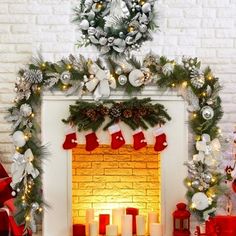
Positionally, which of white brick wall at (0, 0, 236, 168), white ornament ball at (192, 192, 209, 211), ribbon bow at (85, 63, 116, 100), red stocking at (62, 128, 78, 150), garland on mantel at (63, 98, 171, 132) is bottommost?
white ornament ball at (192, 192, 209, 211)

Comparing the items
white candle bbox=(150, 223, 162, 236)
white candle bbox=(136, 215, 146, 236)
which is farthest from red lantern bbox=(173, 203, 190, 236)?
white candle bbox=(136, 215, 146, 236)

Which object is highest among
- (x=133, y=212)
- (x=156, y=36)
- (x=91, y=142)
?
(x=156, y=36)

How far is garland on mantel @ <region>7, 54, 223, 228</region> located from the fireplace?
0.07m

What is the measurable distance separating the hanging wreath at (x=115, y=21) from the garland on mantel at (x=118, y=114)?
0.43 metres

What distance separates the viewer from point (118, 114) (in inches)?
148

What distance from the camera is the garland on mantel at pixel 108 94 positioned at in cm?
375

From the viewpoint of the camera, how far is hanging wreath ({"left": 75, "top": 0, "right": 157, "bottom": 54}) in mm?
3844

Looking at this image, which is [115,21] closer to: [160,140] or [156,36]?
[156,36]

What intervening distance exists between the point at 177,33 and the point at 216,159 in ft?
3.25

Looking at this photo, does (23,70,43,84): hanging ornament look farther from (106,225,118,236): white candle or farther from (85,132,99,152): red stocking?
(106,225,118,236): white candle

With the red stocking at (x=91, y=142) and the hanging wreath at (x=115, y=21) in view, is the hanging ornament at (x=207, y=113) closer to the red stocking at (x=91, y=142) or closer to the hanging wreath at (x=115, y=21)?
the hanging wreath at (x=115, y=21)

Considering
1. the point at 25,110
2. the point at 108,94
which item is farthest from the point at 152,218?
the point at 25,110

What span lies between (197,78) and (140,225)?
117 centimetres

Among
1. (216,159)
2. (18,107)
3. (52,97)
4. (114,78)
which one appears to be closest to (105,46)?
(114,78)
